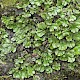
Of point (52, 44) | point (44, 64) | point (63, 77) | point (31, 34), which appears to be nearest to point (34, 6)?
point (31, 34)

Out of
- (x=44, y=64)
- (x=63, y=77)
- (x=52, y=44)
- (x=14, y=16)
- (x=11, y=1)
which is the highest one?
(x=11, y=1)

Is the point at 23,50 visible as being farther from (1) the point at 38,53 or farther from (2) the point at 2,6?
(2) the point at 2,6

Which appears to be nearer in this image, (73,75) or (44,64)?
(44,64)

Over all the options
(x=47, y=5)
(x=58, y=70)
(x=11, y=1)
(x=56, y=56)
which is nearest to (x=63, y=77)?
(x=58, y=70)

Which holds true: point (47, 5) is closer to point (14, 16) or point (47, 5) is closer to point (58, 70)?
point (14, 16)

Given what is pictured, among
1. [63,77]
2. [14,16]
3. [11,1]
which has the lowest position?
[63,77]

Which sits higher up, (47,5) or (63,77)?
(47,5)
